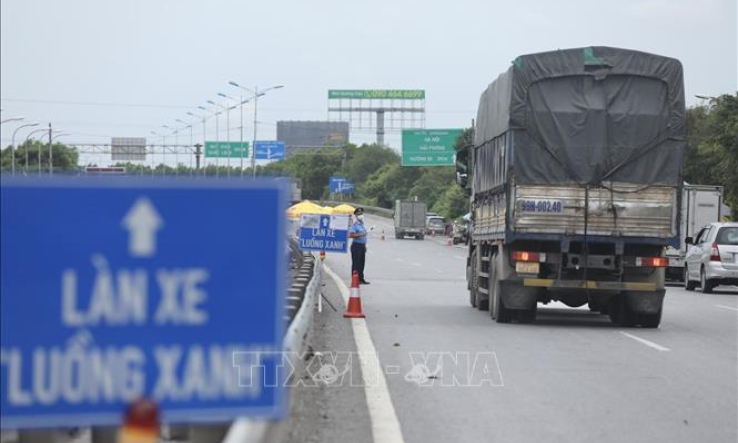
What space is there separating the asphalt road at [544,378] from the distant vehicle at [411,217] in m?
61.7

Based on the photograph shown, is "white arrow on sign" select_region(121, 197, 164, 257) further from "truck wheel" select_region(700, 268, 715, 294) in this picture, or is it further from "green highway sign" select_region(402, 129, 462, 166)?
"green highway sign" select_region(402, 129, 462, 166)

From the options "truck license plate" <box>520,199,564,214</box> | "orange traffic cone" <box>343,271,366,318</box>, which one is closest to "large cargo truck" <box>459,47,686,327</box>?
"truck license plate" <box>520,199,564,214</box>

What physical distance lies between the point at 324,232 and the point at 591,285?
7326 millimetres

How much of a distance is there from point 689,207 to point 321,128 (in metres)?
113

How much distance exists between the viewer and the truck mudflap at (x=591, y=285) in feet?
59.7

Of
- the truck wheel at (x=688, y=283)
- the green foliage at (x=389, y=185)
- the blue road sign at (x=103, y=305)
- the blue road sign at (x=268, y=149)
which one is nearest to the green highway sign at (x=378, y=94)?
the green foliage at (x=389, y=185)

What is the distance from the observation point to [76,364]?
3.58 m

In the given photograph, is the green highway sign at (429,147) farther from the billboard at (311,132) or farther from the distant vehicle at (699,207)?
the billboard at (311,132)

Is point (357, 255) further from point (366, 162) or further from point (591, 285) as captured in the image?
point (366, 162)

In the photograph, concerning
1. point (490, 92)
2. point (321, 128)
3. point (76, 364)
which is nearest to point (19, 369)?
point (76, 364)

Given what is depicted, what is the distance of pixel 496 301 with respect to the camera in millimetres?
18922

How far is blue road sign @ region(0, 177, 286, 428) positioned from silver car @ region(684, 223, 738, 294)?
1108 inches

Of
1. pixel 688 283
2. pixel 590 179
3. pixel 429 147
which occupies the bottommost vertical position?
pixel 688 283

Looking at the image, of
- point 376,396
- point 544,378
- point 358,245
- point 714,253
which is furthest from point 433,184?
point 376,396
